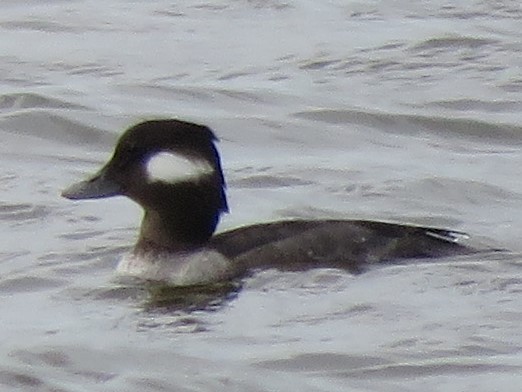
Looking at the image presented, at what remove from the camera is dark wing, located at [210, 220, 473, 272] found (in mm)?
12648

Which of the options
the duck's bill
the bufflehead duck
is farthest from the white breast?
the duck's bill

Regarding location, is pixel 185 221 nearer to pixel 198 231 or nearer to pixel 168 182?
pixel 198 231

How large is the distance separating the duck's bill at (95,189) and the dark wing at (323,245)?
0.57 meters

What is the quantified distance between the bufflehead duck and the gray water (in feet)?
0.37

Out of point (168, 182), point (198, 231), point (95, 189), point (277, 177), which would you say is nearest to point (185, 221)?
point (198, 231)

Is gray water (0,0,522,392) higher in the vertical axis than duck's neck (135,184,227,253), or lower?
lower

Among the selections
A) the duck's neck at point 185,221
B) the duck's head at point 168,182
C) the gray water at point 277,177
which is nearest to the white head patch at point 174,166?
the duck's head at point 168,182

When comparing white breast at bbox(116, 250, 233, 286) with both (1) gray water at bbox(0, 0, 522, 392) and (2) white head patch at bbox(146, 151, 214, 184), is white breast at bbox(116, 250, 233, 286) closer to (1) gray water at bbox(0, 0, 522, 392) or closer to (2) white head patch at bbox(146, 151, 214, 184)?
(1) gray water at bbox(0, 0, 522, 392)

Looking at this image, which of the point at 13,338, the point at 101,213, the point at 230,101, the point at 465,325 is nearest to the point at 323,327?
the point at 465,325

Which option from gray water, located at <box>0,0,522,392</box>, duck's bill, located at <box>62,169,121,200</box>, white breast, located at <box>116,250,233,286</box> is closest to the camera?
gray water, located at <box>0,0,522,392</box>

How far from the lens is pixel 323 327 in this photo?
468 inches

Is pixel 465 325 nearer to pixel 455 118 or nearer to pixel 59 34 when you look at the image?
pixel 455 118

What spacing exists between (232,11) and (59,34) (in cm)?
143

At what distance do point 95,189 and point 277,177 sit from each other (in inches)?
95.6
